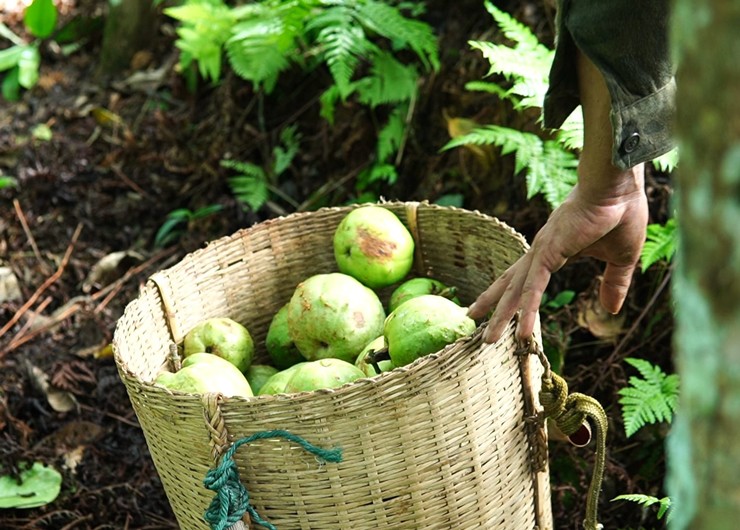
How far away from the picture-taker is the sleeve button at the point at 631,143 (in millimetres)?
A: 1809

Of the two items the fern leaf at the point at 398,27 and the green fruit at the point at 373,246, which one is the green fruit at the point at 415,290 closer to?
the green fruit at the point at 373,246

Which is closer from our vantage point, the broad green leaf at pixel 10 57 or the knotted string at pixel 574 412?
the knotted string at pixel 574 412

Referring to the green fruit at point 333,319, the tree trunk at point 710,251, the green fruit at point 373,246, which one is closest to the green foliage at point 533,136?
the green fruit at point 373,246

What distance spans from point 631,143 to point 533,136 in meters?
1.33

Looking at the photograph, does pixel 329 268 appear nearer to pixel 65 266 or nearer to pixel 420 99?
pixel 420 99

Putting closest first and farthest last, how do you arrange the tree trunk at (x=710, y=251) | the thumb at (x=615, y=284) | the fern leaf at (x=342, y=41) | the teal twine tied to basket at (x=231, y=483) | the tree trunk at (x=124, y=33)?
the tree trunk at (x=710, y=251), the teal twine tied to basket at (x=231, y=483), the thumb at (x=615, y=284), the fern leaf at (x=342, y=41), the tree trunk at (x=124, y=33)

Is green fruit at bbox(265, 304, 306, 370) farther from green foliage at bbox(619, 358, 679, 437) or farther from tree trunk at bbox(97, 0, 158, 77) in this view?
tree trunk at bbox(97, 0, 158, 77)

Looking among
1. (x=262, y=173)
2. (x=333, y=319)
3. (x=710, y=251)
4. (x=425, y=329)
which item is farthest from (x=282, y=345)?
(x=710, y=251)

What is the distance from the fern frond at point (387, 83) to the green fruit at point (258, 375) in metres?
1.53

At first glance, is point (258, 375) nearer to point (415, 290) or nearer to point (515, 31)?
point (415, 290)

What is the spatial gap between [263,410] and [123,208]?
290 cm

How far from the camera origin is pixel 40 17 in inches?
216

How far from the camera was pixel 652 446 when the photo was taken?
282 centimetres

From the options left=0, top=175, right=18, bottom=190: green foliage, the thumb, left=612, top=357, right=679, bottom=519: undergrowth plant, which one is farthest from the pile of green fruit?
left=0, top=175, right=18, bottom=190: green foliage
